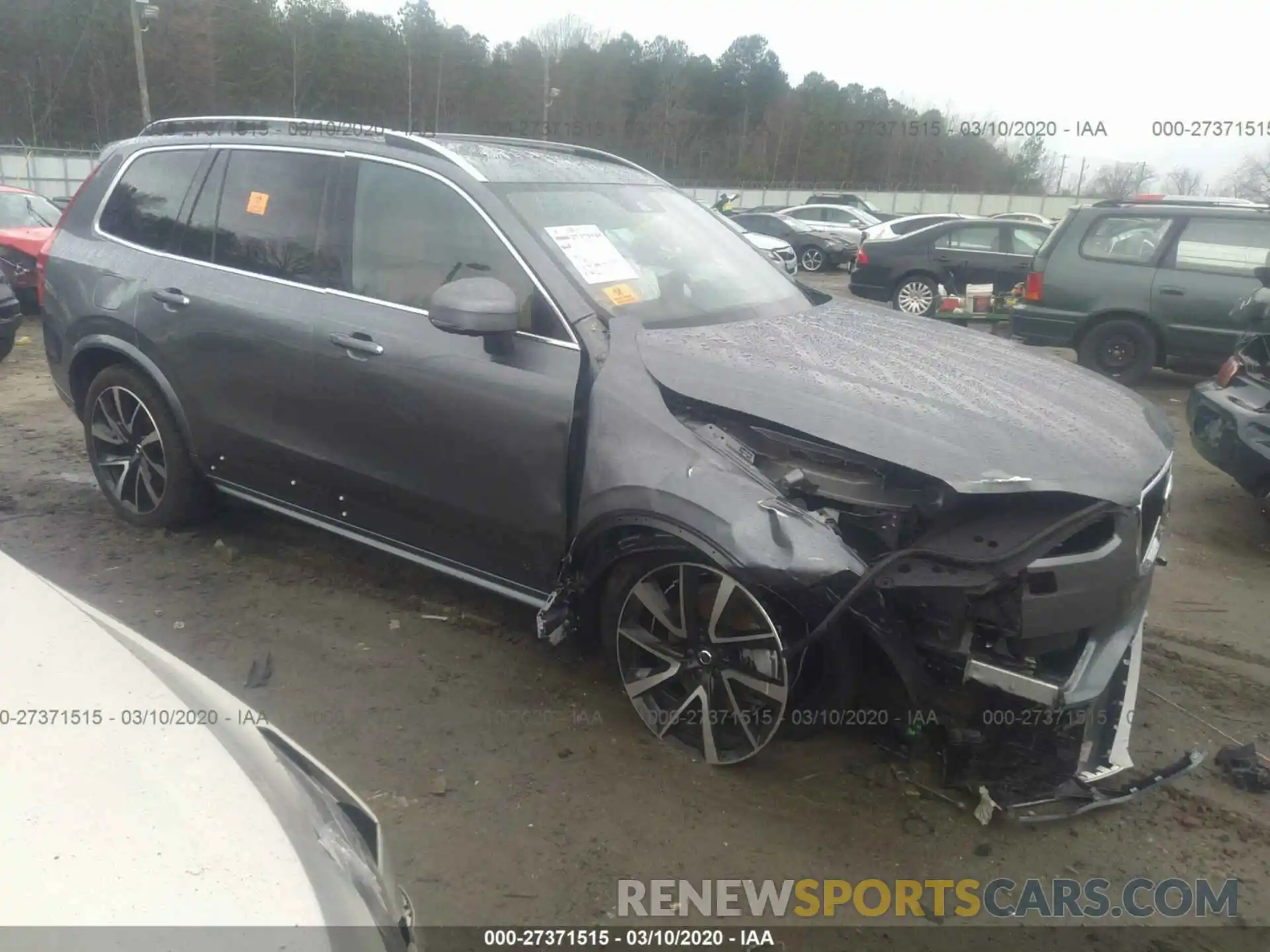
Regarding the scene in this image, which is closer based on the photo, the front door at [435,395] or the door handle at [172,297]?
the front door at [435,395]

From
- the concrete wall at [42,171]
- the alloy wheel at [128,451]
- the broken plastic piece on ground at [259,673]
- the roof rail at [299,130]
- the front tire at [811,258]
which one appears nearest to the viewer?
the broken plastic piece on ground at [259,673]

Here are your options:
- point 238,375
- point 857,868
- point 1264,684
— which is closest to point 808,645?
point 857,868

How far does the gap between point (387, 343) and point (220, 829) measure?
2194mm

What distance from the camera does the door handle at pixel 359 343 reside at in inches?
133

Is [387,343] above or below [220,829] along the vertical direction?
above

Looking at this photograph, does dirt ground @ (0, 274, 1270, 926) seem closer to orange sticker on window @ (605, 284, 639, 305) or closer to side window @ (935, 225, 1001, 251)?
orange sticker on window @ (605, 284, 639, 305)

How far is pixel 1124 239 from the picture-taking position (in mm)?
8773

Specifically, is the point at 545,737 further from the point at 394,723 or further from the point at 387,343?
the point at 387,343

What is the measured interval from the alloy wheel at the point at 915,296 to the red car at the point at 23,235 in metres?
10.4

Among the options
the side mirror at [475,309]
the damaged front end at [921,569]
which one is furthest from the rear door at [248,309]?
the damaged front end at [921,569]

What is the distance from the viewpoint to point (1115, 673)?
8.90 ft

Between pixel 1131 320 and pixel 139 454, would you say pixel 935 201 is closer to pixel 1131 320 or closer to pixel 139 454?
pixel 1131 320

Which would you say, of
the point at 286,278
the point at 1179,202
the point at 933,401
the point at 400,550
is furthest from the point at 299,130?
the point at 1179,202

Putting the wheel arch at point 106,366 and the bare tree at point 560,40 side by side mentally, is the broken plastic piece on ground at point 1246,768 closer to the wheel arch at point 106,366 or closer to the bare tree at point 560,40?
the wheel arch at point 106,366
